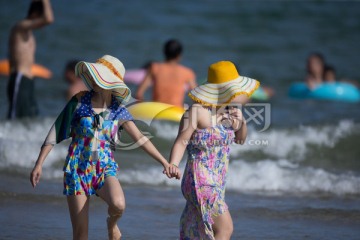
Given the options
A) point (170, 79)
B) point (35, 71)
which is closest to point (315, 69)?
point (170, 79)

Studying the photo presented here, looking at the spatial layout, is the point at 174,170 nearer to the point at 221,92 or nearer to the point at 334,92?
the point at 221,92

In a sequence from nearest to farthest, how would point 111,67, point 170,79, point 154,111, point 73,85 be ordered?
point 111,67 → point 154,111 → point 73,85 → point 170,79

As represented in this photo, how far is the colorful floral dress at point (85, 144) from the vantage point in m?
4.77

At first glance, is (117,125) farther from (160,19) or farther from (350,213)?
(160,19)

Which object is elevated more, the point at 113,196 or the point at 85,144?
the point at 85,144

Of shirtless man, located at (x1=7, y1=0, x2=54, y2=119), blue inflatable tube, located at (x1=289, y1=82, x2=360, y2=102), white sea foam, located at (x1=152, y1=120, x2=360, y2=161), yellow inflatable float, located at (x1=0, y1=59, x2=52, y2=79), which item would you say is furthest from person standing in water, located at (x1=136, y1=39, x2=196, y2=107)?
yellow inflatable float, located at (x1=0, y1=59, x2=52, y2=79)

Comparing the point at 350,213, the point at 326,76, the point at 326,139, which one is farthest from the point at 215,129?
the point at 326,76

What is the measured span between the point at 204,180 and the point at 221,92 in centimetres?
54

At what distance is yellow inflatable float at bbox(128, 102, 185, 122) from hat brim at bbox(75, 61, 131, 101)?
4.35m

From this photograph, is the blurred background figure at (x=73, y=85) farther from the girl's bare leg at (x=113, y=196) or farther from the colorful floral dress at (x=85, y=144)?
the girl's bare leg at (x=113, y=196)

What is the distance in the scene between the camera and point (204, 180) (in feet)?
15.6

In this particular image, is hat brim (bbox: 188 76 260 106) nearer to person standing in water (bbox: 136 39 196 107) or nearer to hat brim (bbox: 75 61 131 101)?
hat brim (bbox: 75 61 131 101)

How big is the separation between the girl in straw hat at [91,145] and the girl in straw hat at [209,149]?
0.61ft

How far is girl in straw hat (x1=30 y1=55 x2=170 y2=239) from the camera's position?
475cm
